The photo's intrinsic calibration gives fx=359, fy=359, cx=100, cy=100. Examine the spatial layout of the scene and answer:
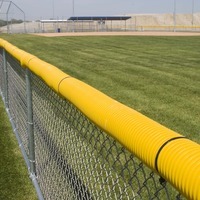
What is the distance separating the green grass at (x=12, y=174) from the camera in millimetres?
3756

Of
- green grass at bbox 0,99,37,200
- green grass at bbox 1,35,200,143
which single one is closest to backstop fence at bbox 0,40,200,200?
green grass at bbox 0,99,37,200

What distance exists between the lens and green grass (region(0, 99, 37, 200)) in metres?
3.76

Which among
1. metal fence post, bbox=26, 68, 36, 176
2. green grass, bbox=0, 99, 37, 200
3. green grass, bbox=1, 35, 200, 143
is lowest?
green grass, bbox=1, 35, 200, 143

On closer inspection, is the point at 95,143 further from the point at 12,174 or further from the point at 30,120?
the point at 12,174

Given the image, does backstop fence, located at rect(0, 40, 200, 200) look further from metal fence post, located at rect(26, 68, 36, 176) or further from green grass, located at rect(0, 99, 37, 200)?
green grass, located at rect(0, 99, 37, 200)

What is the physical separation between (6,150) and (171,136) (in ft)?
13.7

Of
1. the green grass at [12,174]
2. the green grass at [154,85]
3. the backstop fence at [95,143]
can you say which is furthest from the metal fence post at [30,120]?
the green grass at [154,85]

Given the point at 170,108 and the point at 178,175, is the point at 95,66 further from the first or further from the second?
the point at 178,175

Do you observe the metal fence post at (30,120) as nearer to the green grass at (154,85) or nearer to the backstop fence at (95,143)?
the backstop fence at (95,143)

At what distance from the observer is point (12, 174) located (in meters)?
4.21

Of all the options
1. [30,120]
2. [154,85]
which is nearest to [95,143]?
[30,120]

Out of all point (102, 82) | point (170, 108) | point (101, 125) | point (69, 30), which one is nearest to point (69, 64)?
point (102, 82)

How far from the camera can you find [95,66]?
13938mm

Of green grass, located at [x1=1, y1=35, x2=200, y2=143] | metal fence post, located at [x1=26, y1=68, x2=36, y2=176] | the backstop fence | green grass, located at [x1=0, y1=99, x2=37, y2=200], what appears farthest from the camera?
green grass, located at [x1=1, y1=35, x2=200, y2=143]
